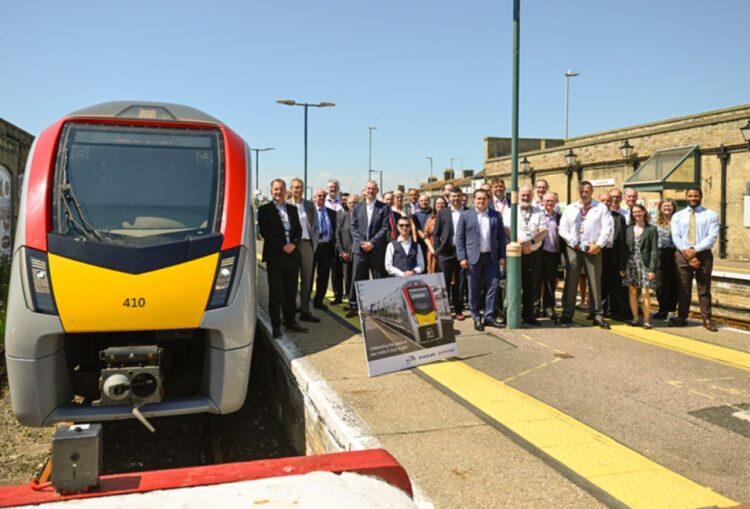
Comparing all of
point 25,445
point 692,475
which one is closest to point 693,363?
point 692,475

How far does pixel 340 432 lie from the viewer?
412cm

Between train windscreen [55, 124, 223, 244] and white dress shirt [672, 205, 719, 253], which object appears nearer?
train windscreen [55, 124, 223, 244]

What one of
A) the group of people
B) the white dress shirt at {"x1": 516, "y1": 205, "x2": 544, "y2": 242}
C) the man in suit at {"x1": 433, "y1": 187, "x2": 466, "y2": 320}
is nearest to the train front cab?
the group of people

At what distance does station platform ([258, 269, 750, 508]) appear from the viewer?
344 cm

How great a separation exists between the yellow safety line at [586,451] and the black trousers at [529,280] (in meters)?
3.10

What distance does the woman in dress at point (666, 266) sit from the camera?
8867 millimetres

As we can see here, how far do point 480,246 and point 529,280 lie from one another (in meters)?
1.04

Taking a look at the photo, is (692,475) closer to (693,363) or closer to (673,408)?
(673,408)

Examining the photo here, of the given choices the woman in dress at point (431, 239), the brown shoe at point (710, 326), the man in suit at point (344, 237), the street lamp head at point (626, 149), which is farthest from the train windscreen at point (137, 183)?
the street lamp head at point (626, 149)

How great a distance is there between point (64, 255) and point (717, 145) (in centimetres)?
2261

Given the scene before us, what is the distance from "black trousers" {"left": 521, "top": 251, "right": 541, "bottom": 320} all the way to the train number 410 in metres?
5.57

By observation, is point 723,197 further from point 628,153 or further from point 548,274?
point 548,274

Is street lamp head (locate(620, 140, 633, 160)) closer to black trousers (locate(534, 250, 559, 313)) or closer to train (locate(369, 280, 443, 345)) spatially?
black trousers (locate(534, 250, 559, 313))

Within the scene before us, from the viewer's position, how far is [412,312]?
21.0 ft
